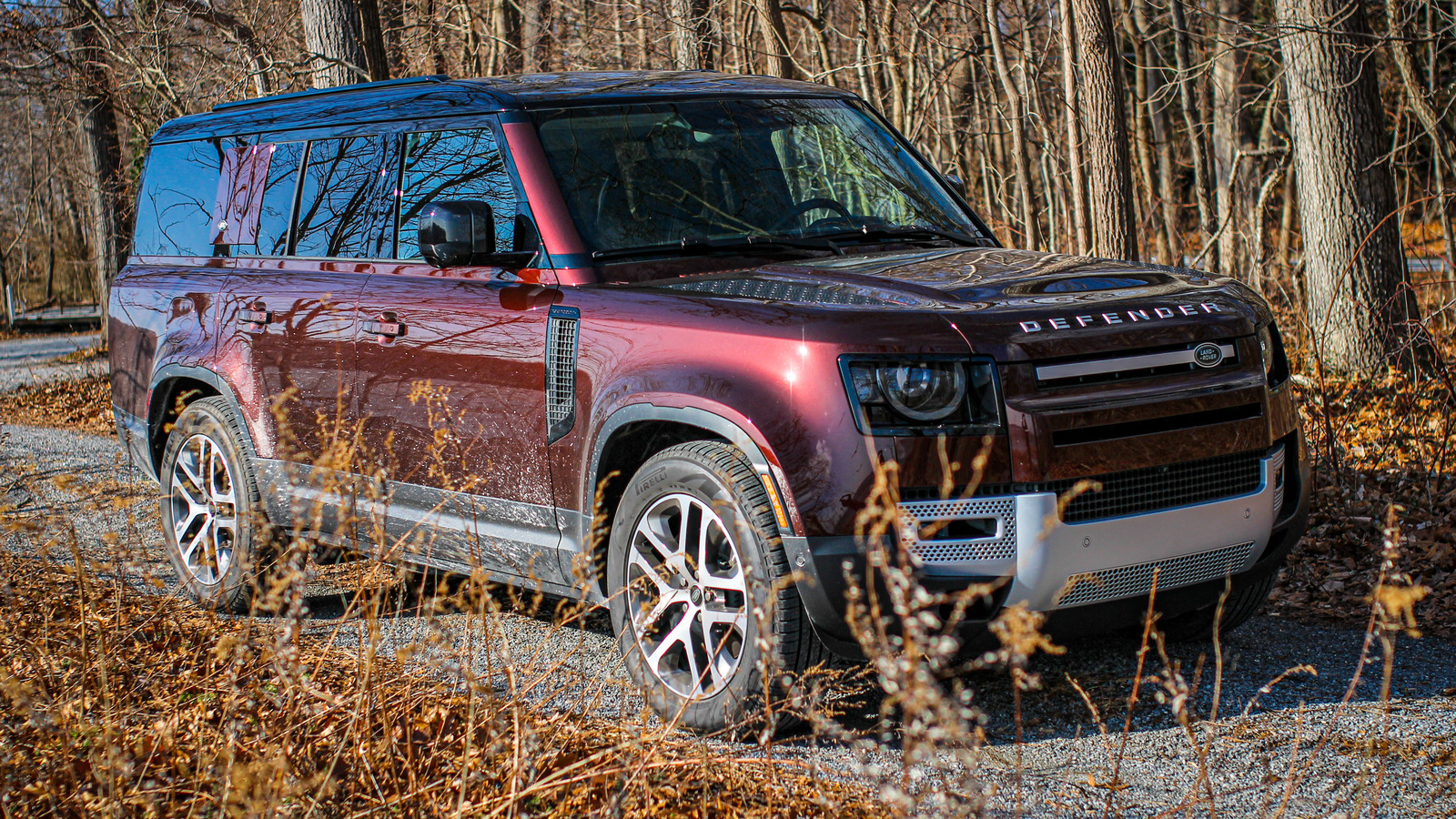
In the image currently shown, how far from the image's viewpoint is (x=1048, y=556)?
10.9ft

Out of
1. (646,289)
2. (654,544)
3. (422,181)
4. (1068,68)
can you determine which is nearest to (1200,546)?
(654,544)

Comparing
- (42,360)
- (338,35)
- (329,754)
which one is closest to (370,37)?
(338,35)

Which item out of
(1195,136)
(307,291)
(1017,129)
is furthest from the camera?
(1195,136)

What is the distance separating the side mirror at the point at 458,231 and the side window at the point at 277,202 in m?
1.45

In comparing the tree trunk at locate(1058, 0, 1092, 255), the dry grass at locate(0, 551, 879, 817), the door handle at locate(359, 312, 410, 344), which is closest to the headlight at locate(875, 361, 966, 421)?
the dry grass at locate(0, 551, 879, 817)

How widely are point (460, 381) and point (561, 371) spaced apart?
1.60ft

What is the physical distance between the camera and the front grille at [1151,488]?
11.0 ft

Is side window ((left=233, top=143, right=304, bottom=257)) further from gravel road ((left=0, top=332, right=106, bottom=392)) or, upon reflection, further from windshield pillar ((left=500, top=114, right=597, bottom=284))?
gravel road ((left=0, top=332, right=106, bottom=392))

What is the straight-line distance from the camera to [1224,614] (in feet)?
13.7

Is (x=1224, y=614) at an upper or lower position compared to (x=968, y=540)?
lower

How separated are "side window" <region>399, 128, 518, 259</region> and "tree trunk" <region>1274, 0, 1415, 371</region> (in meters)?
6.91

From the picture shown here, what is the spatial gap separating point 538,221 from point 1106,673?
8.19 feet

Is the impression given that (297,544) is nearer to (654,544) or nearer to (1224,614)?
(654,544)

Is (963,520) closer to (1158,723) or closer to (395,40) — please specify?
(1158,723)
